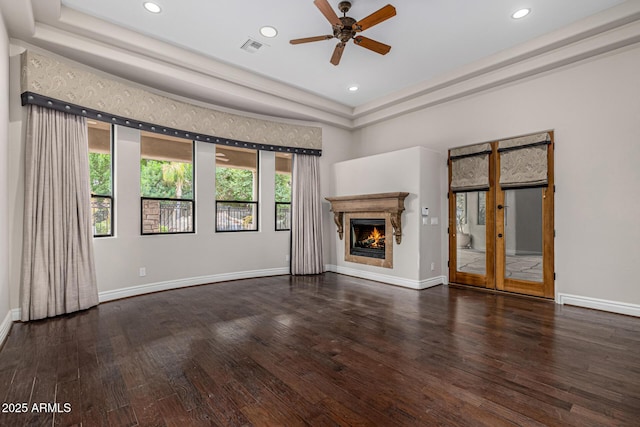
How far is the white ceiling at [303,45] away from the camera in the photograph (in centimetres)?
339

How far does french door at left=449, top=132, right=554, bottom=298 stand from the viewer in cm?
437

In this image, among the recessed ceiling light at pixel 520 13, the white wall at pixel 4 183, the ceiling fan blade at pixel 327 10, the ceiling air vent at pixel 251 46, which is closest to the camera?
the ceiling fan blade at pixel 327 10

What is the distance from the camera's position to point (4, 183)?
327 centimetres

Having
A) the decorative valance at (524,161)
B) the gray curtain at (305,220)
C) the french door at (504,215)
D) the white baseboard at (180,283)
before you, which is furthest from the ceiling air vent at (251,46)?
the decorative valance at (524,161)

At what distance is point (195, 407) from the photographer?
1.94 metres

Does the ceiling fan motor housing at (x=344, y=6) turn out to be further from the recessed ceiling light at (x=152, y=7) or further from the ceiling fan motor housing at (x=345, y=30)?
the recessed ceiling light at (x=152, y=7)

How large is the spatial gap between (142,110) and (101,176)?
3.72 ft

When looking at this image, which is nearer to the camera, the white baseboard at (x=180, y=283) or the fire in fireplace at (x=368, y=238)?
the white baseboard at (x=180, y=283)

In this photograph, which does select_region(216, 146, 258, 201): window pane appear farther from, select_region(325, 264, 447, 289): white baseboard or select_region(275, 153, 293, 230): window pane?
select_region(325, 264, 447, 289): white baseboard

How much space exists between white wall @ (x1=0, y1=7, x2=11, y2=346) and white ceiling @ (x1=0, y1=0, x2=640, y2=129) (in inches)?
13.7

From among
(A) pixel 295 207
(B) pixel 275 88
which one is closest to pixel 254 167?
(A) pixel 295 207

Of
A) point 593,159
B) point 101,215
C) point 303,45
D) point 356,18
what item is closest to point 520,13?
point 356,18

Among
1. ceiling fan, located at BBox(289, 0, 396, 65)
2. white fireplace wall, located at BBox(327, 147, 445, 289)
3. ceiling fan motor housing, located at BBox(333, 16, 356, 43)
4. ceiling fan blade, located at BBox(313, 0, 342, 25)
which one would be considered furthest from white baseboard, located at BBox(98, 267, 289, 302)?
ceiling fan blade, located at BBox(313, 0, 342, 25)

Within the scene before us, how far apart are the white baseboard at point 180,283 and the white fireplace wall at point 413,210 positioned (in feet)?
6.67
